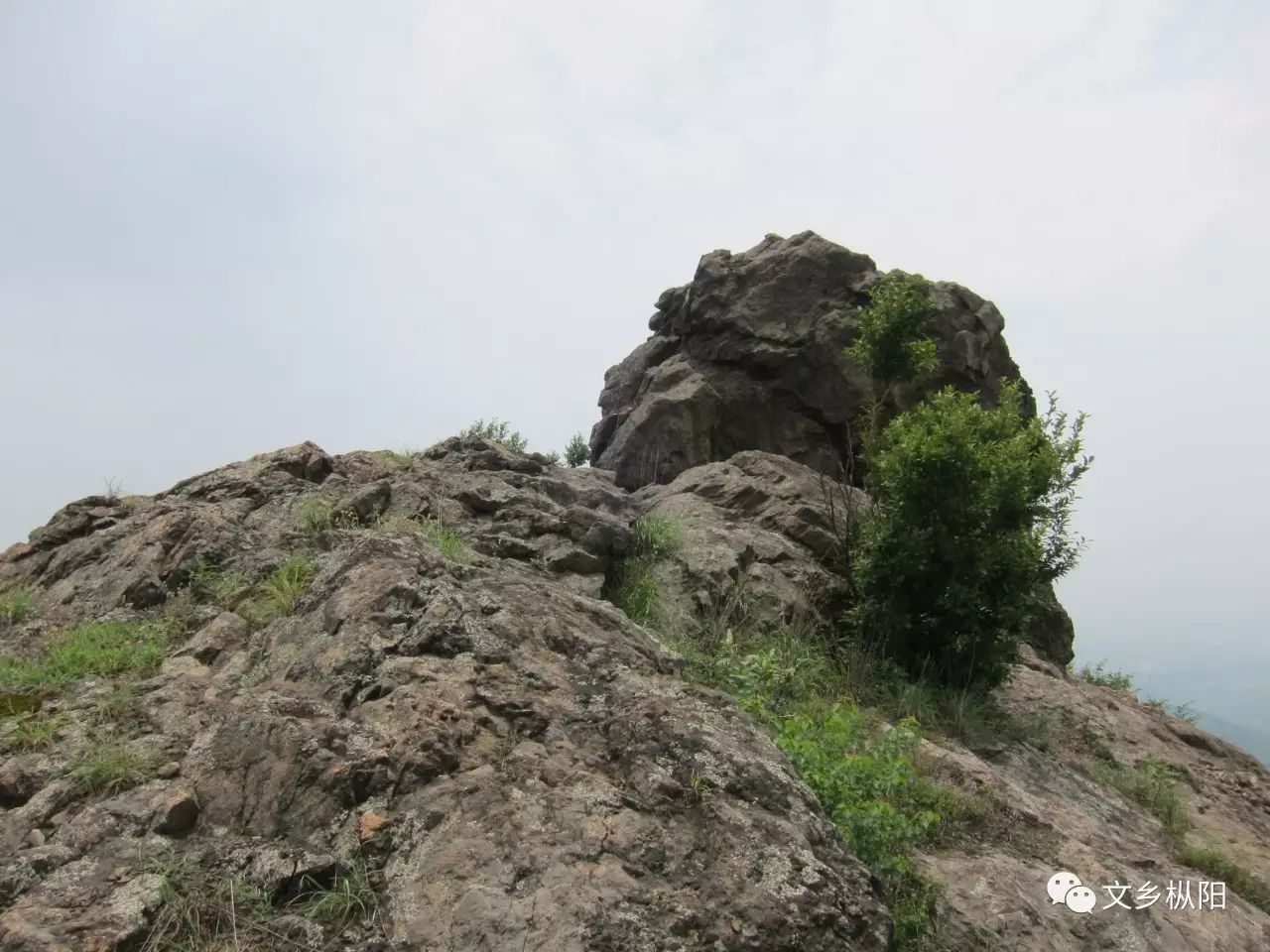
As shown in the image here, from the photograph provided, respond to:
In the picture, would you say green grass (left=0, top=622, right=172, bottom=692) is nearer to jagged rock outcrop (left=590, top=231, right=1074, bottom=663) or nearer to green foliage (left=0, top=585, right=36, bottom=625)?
green foliage (left=0, top=585, right=36, bottom=625)

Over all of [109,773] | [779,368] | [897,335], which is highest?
[779,368]

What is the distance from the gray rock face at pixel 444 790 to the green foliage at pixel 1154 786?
552 cm

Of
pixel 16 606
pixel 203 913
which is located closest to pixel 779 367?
pixel 16 606

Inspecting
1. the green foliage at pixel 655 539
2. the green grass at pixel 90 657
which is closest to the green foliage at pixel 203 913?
the green grass at pixel 90 657

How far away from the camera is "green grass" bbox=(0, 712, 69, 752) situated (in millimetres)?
4762

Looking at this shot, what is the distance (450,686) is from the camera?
483 cm

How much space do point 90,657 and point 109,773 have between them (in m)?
1.95

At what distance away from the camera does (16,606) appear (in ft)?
25.5

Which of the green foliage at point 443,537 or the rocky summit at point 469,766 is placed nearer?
the rocky summit at point 469,766

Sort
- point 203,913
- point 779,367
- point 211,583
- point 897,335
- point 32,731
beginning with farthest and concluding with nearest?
point 779,367
point 897,335
point 211,583
point 32,731
point 203,913

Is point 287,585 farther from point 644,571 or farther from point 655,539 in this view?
point 655,539

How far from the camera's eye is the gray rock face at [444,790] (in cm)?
360

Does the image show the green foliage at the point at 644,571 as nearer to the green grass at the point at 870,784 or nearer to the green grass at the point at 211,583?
the green grass at the point at 870,784

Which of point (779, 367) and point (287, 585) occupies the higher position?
point (779, 367)
